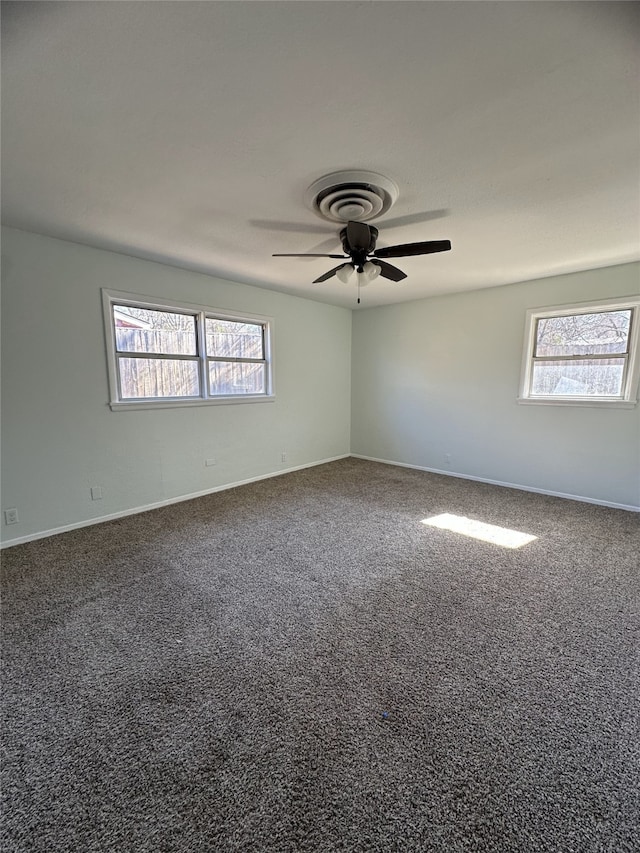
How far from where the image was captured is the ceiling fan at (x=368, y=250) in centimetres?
236

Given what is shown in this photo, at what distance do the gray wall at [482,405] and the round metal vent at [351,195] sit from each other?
2.77 metres

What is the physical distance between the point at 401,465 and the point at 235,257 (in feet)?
12.3

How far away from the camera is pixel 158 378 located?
3.89 m

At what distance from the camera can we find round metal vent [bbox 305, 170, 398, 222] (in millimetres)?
2086

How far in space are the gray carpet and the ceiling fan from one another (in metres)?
2.25

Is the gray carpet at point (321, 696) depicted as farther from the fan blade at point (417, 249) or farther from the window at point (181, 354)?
the fan blade at point (417, 249)

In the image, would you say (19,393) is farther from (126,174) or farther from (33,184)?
(126,174)

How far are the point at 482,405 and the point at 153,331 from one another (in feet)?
13.5

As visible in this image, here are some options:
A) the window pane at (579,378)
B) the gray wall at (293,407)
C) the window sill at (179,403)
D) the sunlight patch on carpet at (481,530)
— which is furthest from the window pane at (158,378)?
the window pane at (579,378)

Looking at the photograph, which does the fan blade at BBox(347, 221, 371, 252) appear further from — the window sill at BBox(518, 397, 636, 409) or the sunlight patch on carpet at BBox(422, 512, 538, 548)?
the window sill at BBox(518, 397, 636, 409)

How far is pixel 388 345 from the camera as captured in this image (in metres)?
5.61

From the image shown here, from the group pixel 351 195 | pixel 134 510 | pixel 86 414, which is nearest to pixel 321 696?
pixel 351 195

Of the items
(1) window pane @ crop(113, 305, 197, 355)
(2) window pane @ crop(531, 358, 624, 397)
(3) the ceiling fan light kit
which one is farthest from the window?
(2) window pane @ crop(531, 358, 624, 397)

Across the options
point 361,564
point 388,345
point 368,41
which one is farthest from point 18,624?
point 388,345
